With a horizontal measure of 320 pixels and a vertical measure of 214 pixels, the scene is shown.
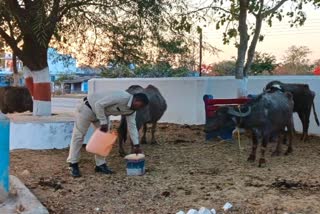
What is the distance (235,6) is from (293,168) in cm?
536

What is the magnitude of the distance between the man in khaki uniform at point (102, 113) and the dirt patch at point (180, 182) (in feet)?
0.90

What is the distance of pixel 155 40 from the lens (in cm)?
1170

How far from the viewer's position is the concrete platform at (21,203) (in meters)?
6.11

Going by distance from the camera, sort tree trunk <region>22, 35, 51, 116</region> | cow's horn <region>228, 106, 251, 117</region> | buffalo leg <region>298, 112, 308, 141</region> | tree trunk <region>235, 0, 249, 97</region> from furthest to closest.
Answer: tree trunk <region>235, 0, 249, 97</region>, buffalo leg <region>298, 112, 308, 141</region>, tree trunk <region>22, 35, 51, 116</region>, cow's horn <region>228, 106, 251, 117</region>

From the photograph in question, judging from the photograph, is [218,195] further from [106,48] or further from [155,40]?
[106,48]

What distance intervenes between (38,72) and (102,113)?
4.30 metres

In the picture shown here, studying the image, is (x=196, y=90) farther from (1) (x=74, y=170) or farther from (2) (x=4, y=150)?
(2) (x=4, y=150)

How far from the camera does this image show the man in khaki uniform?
7797 millimetres

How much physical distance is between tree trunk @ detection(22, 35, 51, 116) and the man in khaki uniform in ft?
11.9

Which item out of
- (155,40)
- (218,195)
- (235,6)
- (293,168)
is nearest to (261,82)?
(235,6)

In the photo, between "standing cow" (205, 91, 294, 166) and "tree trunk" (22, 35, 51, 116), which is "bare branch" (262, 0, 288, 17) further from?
"tree trunk" (22, 35, 51, 116)

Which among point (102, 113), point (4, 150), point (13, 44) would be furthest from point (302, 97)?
point (4, 150)

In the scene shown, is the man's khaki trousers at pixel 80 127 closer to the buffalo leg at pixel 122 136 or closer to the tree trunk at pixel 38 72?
the buffalo leg at pixel 122 136

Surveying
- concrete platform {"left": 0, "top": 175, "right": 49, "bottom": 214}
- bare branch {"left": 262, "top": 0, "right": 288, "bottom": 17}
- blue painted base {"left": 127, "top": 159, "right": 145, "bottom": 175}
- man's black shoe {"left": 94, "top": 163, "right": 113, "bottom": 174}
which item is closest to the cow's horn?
blue painted base {"left": 127, "top": 159, "right": 145, "bottom": 175}
